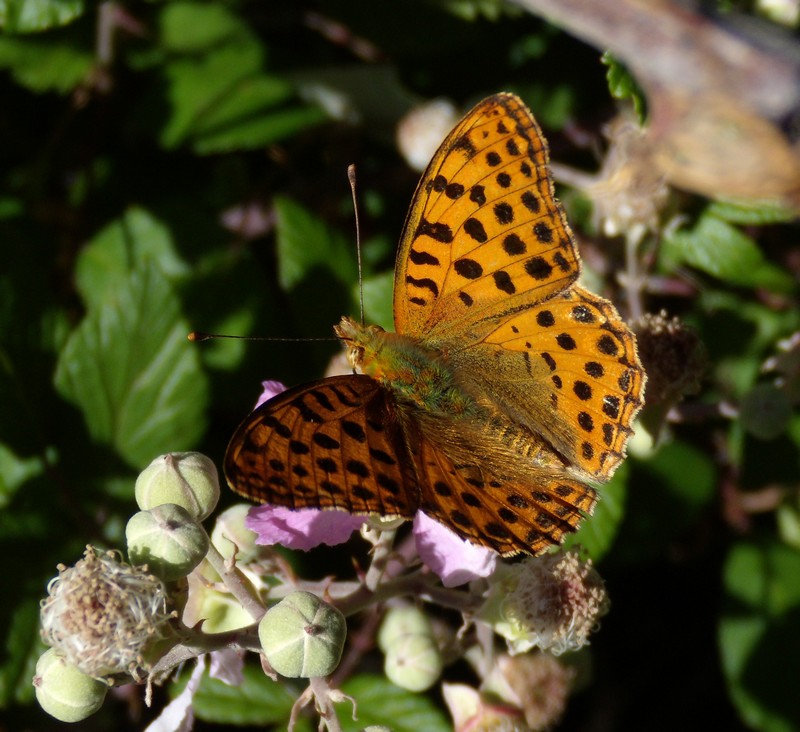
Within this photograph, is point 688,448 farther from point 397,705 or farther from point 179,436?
point 179,436

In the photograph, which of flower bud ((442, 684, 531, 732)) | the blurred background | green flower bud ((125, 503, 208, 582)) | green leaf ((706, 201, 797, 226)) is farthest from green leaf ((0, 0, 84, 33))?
flower bud ((442, 684, 531, 732))

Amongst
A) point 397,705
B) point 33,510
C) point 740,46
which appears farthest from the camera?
point 33,510

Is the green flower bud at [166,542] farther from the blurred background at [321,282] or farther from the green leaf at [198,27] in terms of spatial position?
the green leaf at [198,27]

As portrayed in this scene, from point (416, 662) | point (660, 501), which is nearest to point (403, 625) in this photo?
point (416, 662)

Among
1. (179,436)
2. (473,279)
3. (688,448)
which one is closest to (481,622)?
(473,279)

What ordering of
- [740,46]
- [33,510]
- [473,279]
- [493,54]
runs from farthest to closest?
[493,54], [33,510], [473,279], [740,46]

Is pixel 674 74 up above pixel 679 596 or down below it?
above

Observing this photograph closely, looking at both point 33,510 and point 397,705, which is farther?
point 33,510

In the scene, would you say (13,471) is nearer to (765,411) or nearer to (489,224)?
(489,224)

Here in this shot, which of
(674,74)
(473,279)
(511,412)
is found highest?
(674,74)

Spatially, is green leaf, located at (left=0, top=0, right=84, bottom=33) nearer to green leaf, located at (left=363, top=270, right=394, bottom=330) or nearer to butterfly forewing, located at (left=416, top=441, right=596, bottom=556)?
green leaf, located at (left=363, top=270, right=394, bottom=330)
